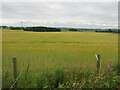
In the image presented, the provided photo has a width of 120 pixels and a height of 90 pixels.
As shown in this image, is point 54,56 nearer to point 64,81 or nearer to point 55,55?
point 55,55

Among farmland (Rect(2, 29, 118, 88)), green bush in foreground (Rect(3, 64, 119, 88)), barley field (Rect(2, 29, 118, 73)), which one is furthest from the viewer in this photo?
barley field (Rect(2, 29, 118, 73))

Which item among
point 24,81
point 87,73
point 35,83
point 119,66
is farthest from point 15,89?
point 119,66

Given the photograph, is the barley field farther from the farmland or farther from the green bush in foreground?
the green bush in foreground

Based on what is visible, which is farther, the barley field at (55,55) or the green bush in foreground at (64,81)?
the barley field at (55,55)

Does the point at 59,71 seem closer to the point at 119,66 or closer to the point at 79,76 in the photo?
the point at 79,76

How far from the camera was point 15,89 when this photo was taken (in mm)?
3031

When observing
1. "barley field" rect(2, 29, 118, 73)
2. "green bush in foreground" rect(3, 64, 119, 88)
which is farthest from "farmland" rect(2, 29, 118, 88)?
"green bush in foreground" rect(3, 64, 119, 88)

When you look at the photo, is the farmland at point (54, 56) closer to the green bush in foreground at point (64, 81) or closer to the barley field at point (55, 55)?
the barley field at point (55, 55)

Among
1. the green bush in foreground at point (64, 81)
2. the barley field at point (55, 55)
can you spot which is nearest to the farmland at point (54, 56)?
the barley field at point (55, 55)

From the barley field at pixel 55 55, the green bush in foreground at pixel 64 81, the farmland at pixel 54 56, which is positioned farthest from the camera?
the barley field at pixel 55 55

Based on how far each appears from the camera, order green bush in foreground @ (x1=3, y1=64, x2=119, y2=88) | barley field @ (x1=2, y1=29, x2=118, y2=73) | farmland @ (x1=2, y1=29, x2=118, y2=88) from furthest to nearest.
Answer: barley field @ (x1=2, y1=29, x2=118, y2=73), farmland @ (x1=2, y1=29, x2=118, y2=88), green bush in foreground @ (x1=3, y1=64, x2=119, y2=88)

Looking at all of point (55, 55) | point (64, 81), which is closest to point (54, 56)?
point (55, 55)

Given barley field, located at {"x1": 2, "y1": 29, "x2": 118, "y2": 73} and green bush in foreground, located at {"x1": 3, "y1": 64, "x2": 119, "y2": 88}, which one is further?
barley field, located at {"x1": 2, "y1": 29, "x2": 118, "y2": 73}

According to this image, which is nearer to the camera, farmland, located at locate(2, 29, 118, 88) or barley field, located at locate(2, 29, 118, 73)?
farmland, located at locate(2, 29, 118, 88)
